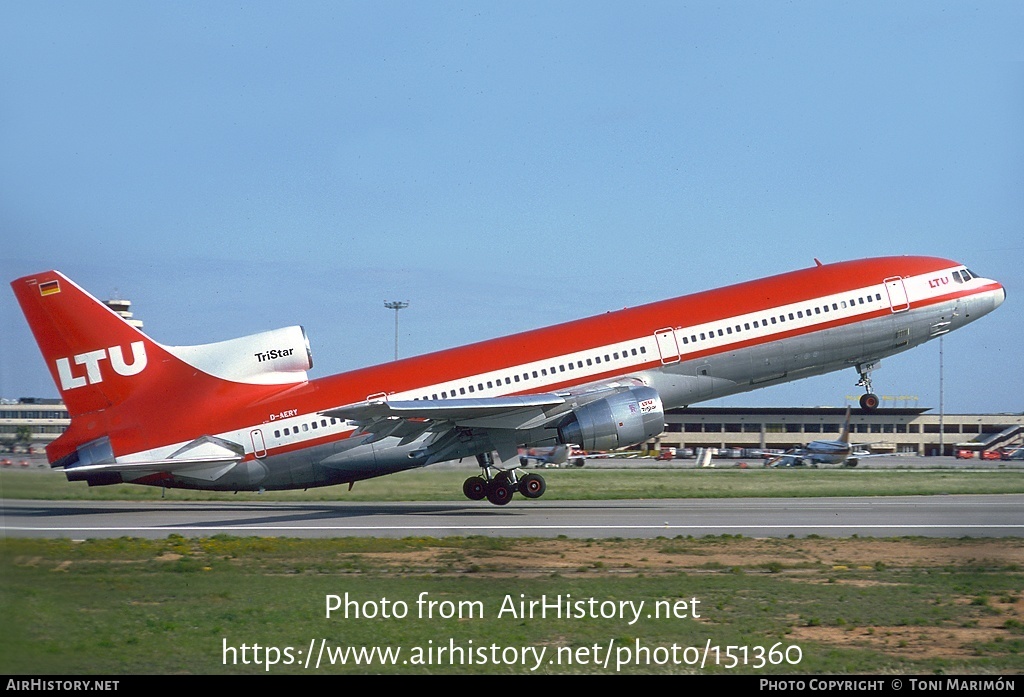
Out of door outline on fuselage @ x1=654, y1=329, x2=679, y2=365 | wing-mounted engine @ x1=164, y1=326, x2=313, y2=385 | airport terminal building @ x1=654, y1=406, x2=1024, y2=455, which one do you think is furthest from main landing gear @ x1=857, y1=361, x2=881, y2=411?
airport terminal building @ x1=654, y1=406, x2=1024, y2=455

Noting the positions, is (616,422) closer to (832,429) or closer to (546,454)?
(546,454)

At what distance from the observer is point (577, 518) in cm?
2722

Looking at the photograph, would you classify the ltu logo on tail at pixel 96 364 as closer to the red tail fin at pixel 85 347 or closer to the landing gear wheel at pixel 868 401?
the red tail fin at pixel 85 347

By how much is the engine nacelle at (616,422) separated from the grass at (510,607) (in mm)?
8040

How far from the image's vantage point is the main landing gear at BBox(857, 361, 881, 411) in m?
33.6

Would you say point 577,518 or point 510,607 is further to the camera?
point 577,518

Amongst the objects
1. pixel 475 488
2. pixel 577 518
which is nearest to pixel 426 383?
pixel 475 488

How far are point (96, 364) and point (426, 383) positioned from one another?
10.1 meters

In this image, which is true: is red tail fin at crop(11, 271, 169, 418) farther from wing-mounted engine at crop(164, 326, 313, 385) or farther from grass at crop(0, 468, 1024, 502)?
grass at crop(0, 468, 1024, 502)

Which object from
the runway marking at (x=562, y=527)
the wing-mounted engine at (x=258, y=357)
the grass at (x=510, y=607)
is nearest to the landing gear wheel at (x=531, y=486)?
the runway marking at (x=562, y=527)

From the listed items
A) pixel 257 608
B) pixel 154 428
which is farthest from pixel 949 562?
pixel 154 428

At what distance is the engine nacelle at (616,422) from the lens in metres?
29.2

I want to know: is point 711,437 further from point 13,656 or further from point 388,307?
point 13,656

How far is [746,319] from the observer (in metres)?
31.4
